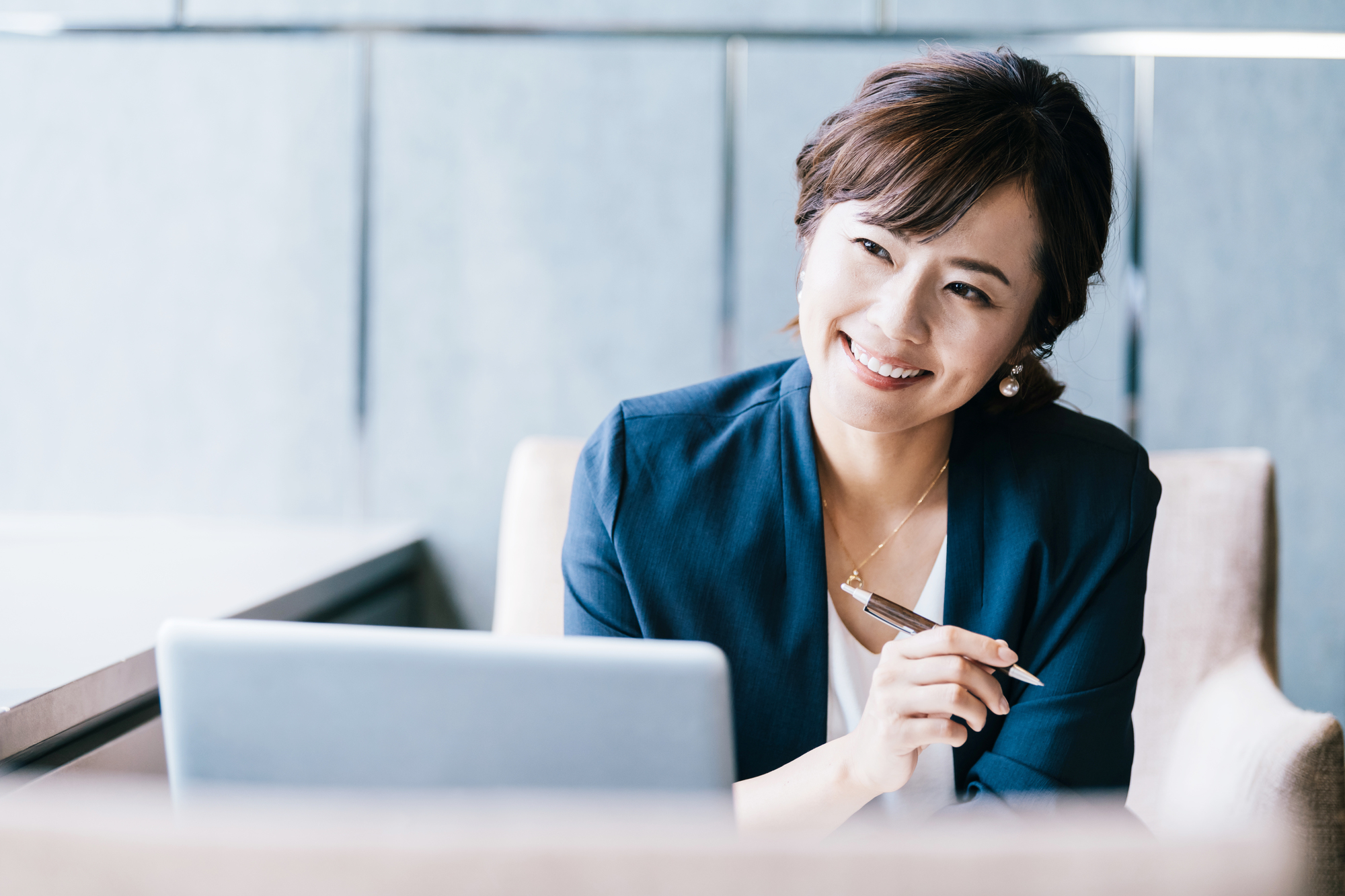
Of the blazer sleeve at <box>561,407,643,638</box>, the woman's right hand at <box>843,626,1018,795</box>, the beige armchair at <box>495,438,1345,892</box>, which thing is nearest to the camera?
the woman's right hand at <box>843,626,1018,795</box>

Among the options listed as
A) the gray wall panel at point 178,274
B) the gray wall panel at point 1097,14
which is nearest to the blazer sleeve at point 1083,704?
the gray wall panel at point 1097,14

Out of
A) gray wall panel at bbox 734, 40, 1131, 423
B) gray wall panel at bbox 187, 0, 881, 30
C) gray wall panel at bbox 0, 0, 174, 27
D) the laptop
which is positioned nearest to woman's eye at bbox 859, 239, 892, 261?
the laptop

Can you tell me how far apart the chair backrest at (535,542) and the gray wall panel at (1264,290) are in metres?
1.15

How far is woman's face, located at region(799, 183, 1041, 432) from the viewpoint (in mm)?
935

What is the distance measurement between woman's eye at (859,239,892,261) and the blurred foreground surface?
29.6 inches

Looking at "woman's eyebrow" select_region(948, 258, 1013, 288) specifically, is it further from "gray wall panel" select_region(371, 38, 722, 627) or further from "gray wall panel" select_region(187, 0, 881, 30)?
"gray wall panel" select_region(187, 0, 881, 30)

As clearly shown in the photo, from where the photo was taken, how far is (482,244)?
1844 mm

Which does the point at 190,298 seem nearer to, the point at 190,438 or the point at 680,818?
the point at 190,438

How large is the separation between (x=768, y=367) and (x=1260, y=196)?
1179 millimetres

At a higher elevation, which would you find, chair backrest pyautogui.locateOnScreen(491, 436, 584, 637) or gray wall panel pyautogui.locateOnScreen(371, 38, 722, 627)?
gray wall panel pyautogui.locateOnScreen(371, 38, 722, 627)

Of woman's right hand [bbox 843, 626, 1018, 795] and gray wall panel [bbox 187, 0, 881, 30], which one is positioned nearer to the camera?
woman's right hand [bbox 843, 626, 1018, 795]

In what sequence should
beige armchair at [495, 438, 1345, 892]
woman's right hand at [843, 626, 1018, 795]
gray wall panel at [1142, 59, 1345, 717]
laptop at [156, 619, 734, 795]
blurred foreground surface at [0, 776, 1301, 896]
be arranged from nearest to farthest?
blurred foreground surface at [0, 776, 1301, 896], laptop at [156, 619, 734, 795], woman's right hand at [843, 626, 1018, 795], beige armchair at [495, 438, 1345, 892], gray wall panel at [1142, 59, 1345, 717]

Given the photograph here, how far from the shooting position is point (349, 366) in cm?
188

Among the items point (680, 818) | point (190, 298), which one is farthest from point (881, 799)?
point (190, 298)
